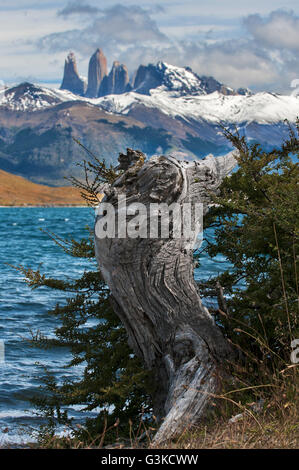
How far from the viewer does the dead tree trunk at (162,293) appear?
215 inches

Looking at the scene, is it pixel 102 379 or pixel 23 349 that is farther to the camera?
pixel 23 349

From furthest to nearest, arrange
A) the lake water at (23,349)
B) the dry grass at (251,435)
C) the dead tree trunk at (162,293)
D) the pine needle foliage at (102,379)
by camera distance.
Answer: the lake water at (23,349) → the pine needle foliage at (102,379) → the dead tree trunk at (162,293) → the dry grass at (251,435)

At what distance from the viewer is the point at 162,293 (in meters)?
5.69

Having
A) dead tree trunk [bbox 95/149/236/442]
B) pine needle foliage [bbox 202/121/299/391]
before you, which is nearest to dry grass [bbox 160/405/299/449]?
pine needle foliage [bbox 202/121/299/391]

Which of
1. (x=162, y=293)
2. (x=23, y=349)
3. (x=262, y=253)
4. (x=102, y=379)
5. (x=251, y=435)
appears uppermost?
(x=262, y=253)

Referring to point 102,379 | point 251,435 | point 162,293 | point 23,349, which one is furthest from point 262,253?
point 23,349

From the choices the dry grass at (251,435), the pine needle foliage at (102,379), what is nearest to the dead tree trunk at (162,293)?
the pine needle foliage at (102,379)

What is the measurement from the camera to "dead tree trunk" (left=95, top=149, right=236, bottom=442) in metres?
5.45

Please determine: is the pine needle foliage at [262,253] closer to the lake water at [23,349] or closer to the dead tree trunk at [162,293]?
the dead tree trunk at [162,293]

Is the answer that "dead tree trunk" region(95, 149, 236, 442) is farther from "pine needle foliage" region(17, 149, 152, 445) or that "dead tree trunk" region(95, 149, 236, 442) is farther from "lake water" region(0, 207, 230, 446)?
"lake water" region(0, 207, 230, 446)

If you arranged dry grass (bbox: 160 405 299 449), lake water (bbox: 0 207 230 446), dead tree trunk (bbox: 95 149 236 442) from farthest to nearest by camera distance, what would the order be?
lake water (bbox: 0 207 230 446), dead tree trunk (bbox: 95 149 236 442), dry grass (bbox: 160 405 299 449)

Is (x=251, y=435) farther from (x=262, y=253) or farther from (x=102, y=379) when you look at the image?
(x=262, y=253)

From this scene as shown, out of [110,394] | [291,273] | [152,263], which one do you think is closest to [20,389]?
[110,394]
